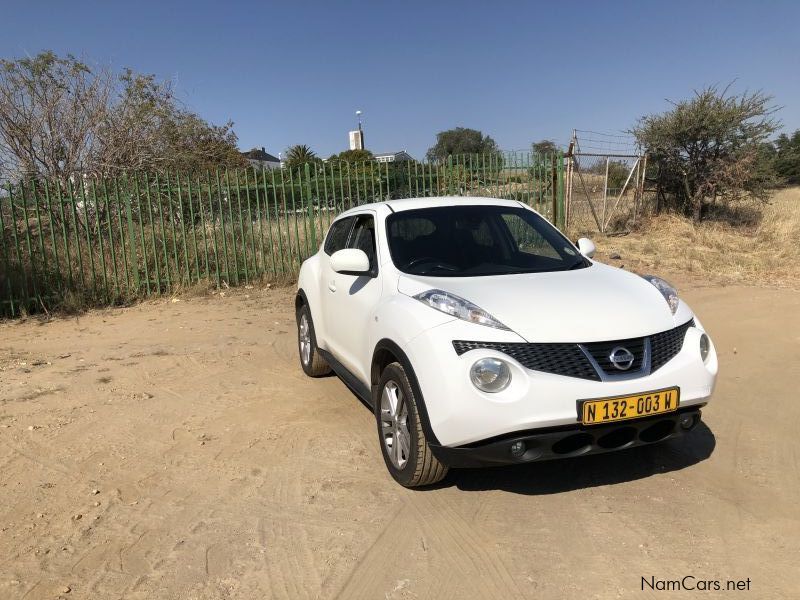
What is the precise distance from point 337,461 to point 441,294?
54.4 inches

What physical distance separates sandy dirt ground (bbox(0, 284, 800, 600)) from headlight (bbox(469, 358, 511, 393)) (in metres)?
0.76

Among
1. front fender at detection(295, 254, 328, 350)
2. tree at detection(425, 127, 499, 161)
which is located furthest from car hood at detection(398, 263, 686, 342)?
tree at detection(425, 127, 499, 161)

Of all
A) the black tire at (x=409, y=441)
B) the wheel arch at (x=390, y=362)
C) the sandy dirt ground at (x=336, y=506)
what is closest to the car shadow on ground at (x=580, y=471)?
the sandy dirt ground at (x=336, y=506)

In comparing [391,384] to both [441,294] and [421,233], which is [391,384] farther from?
[421,233]

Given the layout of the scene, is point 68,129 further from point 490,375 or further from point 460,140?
point 460,140

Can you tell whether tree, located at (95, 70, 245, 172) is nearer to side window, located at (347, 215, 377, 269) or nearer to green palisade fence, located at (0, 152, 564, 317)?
green palisade fence, located at (0, 152, 564, 317)

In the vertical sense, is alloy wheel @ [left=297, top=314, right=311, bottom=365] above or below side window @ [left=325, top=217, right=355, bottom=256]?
below

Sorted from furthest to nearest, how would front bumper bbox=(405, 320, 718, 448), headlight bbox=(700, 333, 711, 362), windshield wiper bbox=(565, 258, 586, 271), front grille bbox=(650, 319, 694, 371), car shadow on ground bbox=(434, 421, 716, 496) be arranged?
windshield wiper bbox=(565, 258, 586, 271)
car shadow on ground bbox=(434, 421, 716, 496)
headlight bbox=(700, 333, 711, 362)
front grille bbox=(650, 319, 694, 371)
front bumper bbox=(405, 320, 718, 448)

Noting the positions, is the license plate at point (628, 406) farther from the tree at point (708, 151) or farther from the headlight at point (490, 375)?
the tree at point (708, 151)

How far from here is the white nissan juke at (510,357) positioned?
2.91 metres

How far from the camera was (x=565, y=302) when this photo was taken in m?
3.24

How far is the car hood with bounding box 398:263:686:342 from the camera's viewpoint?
3.03m

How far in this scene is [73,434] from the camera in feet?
14.8

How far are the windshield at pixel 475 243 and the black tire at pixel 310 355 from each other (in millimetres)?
1594
